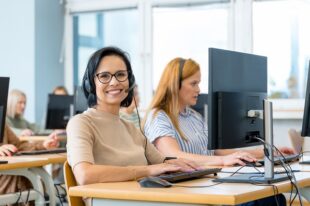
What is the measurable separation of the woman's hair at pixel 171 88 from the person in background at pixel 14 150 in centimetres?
81

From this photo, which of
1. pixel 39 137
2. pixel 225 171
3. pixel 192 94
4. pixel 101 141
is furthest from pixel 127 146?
pixel 39 137

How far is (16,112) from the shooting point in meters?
6.07

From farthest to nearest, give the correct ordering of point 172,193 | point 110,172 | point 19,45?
point 19,45, point 110,172, point 172,193

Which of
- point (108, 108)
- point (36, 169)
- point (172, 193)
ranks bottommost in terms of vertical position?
point (36, 169)

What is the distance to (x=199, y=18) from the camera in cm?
652

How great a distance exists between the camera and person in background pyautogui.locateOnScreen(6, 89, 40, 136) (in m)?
5.95

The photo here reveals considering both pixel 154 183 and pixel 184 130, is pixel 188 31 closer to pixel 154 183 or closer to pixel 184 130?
pixel 184 130

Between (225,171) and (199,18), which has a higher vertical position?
(199,18)

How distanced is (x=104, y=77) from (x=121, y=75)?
0.07 m

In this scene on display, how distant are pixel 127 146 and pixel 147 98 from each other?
437 centimetres

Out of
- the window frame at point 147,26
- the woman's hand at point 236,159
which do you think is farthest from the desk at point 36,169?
the window frame at point 147,26

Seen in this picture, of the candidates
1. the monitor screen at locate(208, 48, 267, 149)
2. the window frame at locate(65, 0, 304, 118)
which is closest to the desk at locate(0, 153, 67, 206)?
the monitor screen at locate(208, 48, 267, 149)

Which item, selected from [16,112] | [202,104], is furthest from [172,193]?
[16,112]

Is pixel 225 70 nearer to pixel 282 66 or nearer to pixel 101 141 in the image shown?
pixel 101 141
